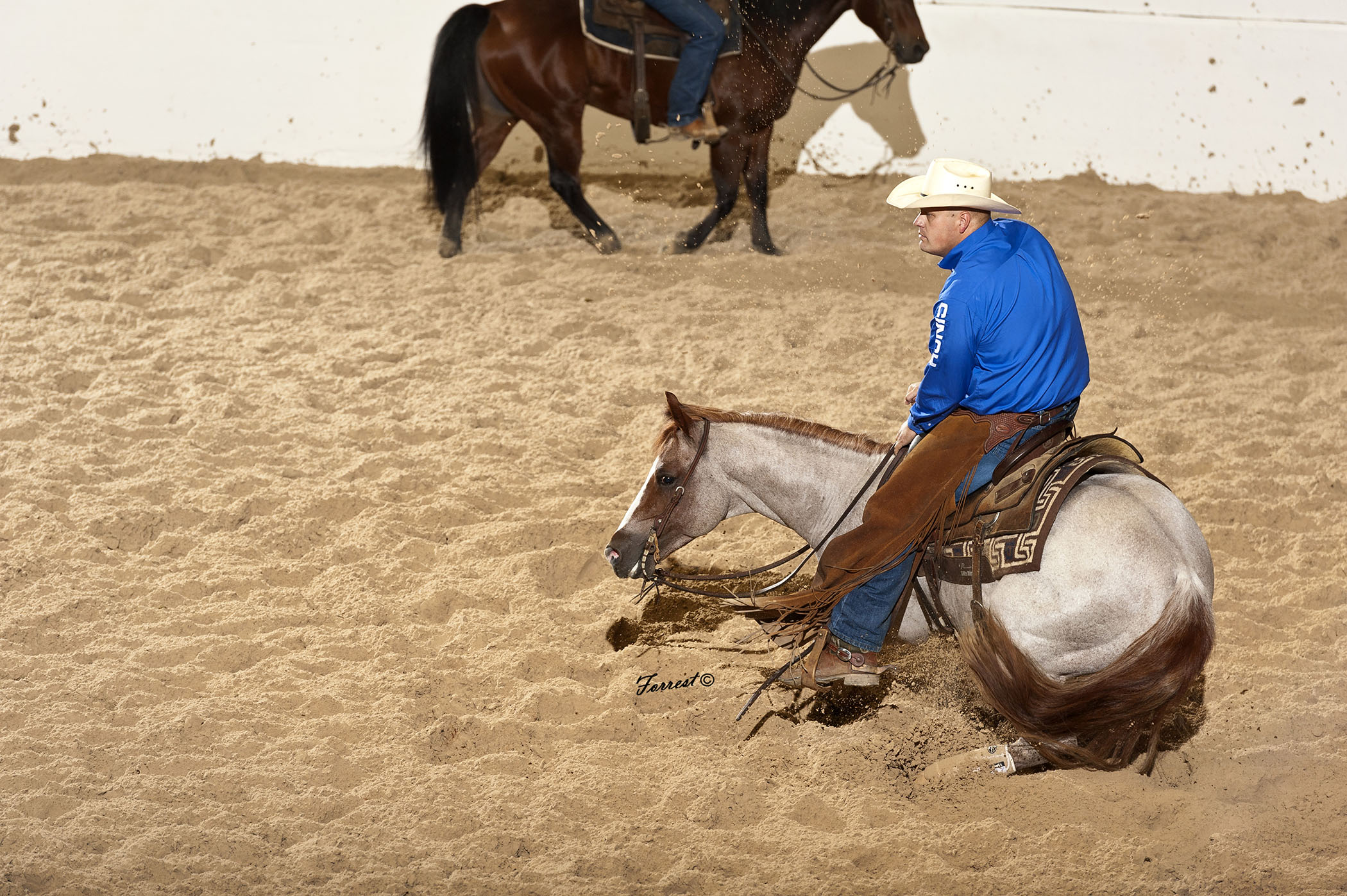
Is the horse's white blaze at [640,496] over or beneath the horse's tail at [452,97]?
beneath

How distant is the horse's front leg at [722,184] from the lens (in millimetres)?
7016

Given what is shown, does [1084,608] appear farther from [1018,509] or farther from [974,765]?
[974,765]

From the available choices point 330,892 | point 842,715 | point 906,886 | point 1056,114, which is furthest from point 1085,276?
point 330,892

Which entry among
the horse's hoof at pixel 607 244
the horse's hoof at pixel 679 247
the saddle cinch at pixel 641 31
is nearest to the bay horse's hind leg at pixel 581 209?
the horse's hoof at pixel 607 244

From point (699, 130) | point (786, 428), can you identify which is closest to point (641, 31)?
point (699, 130)

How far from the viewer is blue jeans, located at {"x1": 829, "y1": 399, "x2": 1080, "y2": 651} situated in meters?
2.97

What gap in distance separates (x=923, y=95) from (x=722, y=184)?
2.28m

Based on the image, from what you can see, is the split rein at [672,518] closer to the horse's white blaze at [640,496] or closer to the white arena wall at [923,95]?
the horse's white blaze at [640,496]

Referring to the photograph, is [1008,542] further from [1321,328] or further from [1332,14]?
[1332,14]

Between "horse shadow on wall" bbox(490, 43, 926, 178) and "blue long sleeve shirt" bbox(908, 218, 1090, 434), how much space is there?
220 inches

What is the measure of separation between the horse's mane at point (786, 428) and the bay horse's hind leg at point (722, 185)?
13.0ft

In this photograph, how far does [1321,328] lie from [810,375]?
3.26 meters

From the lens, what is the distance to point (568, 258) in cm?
686

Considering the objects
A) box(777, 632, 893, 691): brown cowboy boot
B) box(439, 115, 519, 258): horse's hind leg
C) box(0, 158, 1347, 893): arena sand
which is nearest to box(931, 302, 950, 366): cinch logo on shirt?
box(777, 632, 893, 691): brown cowboy boot
